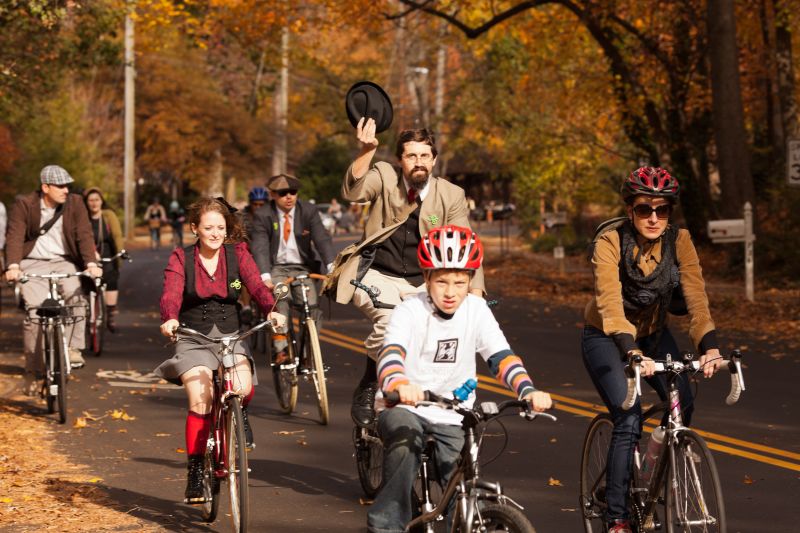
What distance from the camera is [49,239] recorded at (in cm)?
1244

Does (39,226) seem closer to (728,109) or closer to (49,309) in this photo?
(49,309)

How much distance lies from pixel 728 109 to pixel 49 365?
1513cm

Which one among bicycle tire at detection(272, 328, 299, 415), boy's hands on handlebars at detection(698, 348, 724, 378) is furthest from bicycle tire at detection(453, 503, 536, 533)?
bicycle tire at detection(272, 328, 299, 415)

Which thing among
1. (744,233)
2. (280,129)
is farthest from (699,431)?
(280,129)

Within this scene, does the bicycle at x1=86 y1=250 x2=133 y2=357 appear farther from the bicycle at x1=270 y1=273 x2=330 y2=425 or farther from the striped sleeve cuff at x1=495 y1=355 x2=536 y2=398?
the striped sleeve cuff at x1=495 y1=355 x2=536 y2=398

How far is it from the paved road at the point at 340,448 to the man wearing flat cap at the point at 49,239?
79cm

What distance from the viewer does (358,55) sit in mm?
72312

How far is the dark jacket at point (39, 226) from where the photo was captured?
12.1 metres

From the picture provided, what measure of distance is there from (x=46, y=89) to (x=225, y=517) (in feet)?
69.0

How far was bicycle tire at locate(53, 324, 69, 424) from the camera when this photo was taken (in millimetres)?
11227

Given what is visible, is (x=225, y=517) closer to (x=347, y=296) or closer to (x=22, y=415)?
(x=347, y=296)

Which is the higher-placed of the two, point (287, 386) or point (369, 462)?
point (287, 386)

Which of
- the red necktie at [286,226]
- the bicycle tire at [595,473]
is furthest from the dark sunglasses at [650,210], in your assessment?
the red necktie at [286,226]

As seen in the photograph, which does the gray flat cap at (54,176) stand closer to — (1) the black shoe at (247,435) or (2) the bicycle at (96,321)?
(2) the bicycle at (96,321)
